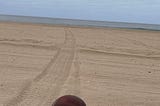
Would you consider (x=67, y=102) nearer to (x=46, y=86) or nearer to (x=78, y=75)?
(x=46, y=86)

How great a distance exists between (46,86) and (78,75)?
1723 millimetres

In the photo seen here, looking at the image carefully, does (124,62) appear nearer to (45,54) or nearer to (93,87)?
(45,54)

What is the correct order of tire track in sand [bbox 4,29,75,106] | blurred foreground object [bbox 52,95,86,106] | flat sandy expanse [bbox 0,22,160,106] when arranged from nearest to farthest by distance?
1. blurred foreground object [bbox 52,95,86,106]
2. tire track in sand [bbox 4,29,75,106]
3. flat sandy expanse [bbox 0,22,160,106]

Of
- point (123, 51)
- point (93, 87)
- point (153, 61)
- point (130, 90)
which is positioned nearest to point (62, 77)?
point (93, 87)

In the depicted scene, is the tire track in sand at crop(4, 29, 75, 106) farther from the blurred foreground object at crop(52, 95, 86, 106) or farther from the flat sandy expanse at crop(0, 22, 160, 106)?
the blurred foreground object at crop(52, 95, 86, 106)

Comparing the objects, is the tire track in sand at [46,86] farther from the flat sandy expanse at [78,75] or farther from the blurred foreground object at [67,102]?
the blurred foreground object at [67,102]

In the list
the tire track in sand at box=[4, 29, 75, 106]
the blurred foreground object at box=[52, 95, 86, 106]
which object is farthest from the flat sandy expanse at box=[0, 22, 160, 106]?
the blurred foreground object at box=[52, 95, 86, 106]

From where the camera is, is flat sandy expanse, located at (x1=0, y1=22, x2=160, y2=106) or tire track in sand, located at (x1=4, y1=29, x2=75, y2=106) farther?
flat sandy expanse, located at (x1=0, y1=22, x2=160, y2=106)

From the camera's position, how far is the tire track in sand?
8.20 metres

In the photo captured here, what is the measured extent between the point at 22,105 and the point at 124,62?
654 centimetres

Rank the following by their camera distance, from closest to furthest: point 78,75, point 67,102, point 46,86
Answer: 1. point 67,102
2. point 46,86
3. point 78,75

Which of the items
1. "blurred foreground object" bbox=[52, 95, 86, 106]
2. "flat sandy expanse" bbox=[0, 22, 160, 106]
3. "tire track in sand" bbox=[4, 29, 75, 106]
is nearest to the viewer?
"blurred foreground object" bbox=[52, 95, 86, 106]

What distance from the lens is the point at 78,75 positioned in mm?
11039

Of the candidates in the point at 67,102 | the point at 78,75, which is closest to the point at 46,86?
the point at 78,75
